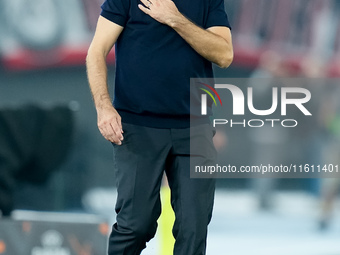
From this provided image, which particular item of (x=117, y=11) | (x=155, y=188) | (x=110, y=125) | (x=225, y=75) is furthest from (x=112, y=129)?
(x=225, y=75)

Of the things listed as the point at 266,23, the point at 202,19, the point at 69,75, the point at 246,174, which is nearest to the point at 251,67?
the point at 266,23

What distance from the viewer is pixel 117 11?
3510 millimetres

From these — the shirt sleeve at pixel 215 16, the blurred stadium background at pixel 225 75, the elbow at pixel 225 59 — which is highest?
the shirt sleeve at pixel 215 16

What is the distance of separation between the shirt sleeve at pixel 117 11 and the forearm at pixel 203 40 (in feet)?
0.81

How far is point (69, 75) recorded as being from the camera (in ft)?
29.4

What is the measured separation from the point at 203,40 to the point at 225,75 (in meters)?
5.65

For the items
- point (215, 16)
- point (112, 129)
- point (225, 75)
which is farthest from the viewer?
point (225, 75)

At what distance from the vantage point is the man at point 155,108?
344 centimetres

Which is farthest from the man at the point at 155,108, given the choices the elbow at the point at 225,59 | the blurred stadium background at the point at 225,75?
the blurred stadium background at the point at 225,75

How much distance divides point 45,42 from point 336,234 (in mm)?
3759

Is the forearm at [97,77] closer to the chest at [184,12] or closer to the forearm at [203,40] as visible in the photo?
the chest at [184,12]

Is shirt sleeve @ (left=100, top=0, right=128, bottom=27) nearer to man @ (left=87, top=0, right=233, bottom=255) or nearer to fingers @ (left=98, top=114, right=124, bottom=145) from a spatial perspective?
man @ (left=87, top=0, right=233, bottom=255)

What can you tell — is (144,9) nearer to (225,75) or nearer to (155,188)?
(155,188)

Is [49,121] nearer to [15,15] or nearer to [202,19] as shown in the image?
[15,15]
